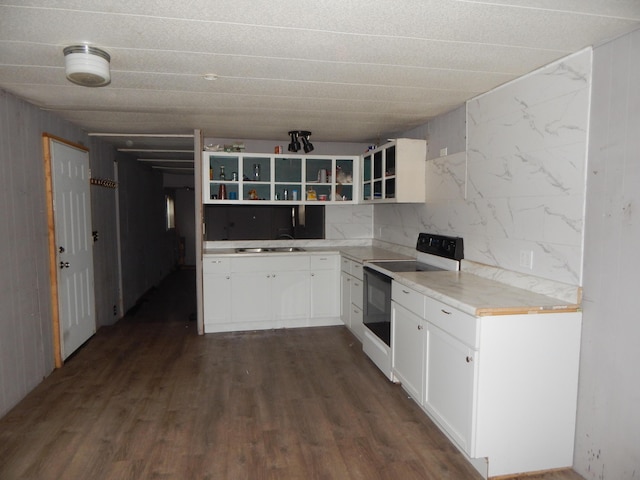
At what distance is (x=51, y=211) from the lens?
11.4 ft

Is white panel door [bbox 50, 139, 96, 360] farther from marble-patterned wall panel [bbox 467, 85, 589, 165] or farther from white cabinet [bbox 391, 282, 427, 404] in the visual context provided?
marble-patterned wall panel [bbox 467, 85, 589, 165]

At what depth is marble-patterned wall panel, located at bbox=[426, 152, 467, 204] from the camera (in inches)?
130

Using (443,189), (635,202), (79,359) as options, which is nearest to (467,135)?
(443,189)

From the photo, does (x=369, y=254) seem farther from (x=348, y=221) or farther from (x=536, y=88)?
(x=536, y=88)

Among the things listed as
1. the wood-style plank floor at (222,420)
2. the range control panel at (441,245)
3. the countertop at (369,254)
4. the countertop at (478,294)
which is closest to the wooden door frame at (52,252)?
the wood-style plank floor at (222,420)

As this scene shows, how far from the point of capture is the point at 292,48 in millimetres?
2121

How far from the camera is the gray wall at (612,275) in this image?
73.3 inches

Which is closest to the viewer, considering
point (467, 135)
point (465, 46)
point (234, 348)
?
point (465, 46)

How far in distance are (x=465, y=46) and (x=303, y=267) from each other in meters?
3.04

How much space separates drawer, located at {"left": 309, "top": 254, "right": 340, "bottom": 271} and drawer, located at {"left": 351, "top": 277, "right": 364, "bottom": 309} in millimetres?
477

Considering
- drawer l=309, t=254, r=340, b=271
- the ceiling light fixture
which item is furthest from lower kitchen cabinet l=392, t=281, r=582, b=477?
the ceiling light fixture

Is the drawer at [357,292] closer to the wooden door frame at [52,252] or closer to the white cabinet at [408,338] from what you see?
the white cabinet at [408,338]

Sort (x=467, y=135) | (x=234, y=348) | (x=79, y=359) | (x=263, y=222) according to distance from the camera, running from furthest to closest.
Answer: (x=263, y=222)
(x=234, y=348)
(x=79, y=359)
(x=467, y=135)

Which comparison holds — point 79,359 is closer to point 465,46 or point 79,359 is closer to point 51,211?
point 51,211
